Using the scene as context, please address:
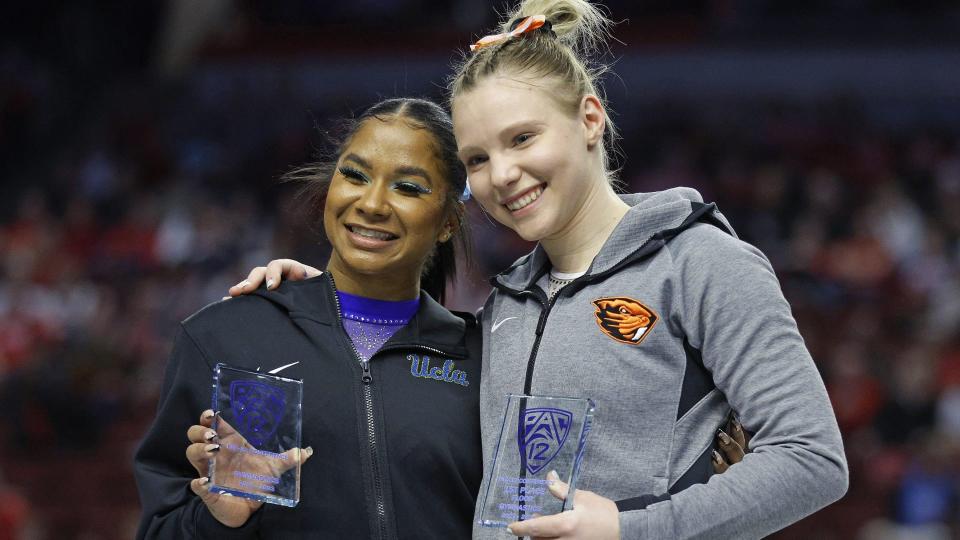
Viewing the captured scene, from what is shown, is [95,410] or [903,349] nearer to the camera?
[903,349]

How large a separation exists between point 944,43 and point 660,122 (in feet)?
7.11

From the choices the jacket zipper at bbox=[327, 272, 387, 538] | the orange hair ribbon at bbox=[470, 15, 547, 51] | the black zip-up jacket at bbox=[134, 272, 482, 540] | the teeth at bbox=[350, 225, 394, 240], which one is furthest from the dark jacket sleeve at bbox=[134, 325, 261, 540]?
the orange hair ribbon at bbox=[470, 15, 547, 51]

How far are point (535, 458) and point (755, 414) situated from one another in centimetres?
33

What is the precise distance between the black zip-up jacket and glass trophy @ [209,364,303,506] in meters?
0.21

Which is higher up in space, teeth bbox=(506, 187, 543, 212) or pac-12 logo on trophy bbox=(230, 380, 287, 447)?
teeth bbox=(506, 187, 543, 212)

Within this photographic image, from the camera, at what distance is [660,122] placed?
30.7 feet

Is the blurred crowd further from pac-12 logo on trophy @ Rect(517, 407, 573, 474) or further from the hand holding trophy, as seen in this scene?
pac-12 logo on trophy @ Rect(517, 407, 573, 474)

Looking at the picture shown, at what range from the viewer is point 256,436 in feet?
6.41

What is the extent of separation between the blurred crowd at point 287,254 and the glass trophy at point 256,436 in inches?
145

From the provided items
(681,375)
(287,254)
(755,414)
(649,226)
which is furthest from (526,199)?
(287,254)

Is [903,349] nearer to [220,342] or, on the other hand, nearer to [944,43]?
[944,43]

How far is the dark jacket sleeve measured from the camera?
Answer: 221cm

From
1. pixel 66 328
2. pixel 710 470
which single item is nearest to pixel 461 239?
pixel 710 470

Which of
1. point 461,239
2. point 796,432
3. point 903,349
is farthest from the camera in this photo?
point 903,349
